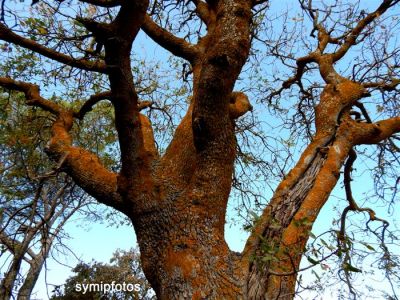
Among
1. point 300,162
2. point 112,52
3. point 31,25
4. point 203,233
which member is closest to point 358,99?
point 300,162

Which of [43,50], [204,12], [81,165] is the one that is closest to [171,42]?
[204,12]

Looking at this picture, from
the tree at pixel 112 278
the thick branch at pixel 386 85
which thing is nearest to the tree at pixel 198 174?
the thick branch at pixel 386 85

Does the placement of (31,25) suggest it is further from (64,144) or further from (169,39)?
(169,39)

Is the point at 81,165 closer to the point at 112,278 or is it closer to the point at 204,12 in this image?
the point at 204,12

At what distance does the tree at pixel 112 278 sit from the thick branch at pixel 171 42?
8107mm

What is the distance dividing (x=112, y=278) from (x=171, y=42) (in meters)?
9.90

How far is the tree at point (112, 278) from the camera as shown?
36.8 ft

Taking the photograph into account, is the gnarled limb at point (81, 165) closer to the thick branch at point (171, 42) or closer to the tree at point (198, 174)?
the tree at point (198, 174)

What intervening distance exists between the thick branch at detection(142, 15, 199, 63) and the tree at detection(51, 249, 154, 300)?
8.11 m

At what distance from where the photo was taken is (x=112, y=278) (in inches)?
482

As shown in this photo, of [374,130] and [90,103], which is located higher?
[90,103]

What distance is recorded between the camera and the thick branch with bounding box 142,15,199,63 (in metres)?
4.33

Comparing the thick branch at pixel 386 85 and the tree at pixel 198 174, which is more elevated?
the thick branch at pixel 386 85

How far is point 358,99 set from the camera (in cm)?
425
